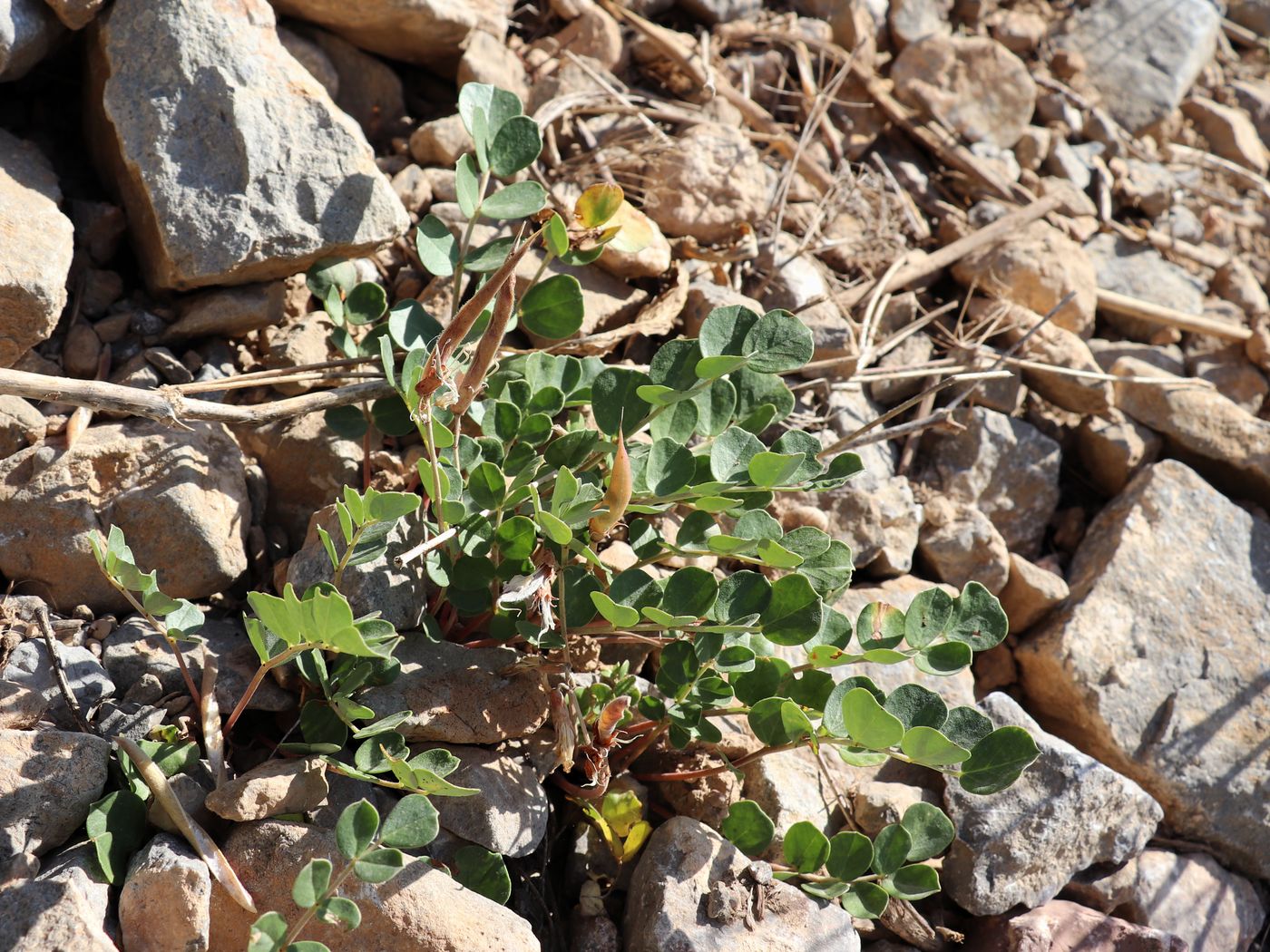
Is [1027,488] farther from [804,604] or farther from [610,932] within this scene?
[610,932]

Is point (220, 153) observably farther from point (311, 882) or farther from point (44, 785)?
point (311, 882)

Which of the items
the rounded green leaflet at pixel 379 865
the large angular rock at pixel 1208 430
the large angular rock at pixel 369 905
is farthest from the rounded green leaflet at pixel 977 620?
the large angular rock at pixel 1208 430

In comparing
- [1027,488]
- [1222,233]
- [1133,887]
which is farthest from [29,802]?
[1222,233]

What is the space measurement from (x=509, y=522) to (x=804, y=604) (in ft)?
1.69

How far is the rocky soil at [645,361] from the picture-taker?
6.35ft

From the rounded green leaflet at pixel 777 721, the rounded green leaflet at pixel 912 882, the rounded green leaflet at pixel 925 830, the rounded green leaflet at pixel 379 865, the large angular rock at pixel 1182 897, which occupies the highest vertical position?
the rounded green leaflet at pixel 777 721

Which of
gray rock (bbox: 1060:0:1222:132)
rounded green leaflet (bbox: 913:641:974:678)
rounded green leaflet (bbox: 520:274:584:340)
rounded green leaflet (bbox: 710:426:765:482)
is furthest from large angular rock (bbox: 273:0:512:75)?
gray rock (bbox: 1060:0:1222:132)

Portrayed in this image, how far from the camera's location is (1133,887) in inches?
97.6

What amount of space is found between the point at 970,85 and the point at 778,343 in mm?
2218

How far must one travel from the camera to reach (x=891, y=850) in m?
1.96

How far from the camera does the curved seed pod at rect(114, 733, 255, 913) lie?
1.72 metres

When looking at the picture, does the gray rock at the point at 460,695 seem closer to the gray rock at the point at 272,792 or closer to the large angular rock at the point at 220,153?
the gray rock at the point at 272,792

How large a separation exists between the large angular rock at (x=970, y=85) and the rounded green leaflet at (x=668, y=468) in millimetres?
2280

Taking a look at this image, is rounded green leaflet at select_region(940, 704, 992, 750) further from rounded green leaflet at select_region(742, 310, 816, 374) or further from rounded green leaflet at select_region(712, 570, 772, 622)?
rounded green leaflet at select_region(742, 310, 816, 374)
